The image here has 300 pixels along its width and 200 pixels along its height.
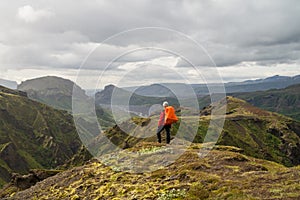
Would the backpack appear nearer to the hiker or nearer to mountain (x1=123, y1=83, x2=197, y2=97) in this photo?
the hiker

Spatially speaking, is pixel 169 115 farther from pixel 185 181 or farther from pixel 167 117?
pixel 185 181

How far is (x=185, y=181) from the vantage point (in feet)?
77.3

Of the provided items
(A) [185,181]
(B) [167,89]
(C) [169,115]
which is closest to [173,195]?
(A) [185,181]

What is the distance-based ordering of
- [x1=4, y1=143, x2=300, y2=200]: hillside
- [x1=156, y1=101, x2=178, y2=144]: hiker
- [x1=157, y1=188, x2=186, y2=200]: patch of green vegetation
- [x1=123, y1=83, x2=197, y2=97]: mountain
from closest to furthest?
[x1=4, y1=143, x2=300, y2=200]: hillside → [x1=123, y1=83, x2=197, y2=97]: mountain → [x1=157, y1=188, x2=186, y2=200]: patch of green vegetation → [x1=156, y1=101, x2=178, y2=144]: hiker

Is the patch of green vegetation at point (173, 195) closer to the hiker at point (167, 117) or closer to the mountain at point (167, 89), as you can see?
the mountain at point (167, 89)

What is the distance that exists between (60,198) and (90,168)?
5827mm

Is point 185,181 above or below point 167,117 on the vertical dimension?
below

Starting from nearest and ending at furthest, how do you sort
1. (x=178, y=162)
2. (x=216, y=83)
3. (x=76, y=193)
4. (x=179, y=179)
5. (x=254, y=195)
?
(x=254, y=195)
(x=216, y=83)
(x=179, y=179)
(x=76, y=193)
(x=178, y=162)

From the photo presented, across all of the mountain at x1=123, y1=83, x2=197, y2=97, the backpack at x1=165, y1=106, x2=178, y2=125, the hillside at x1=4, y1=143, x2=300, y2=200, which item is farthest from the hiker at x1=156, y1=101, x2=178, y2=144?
the mountain at x1=123, y1=83, x2=197, y2=97

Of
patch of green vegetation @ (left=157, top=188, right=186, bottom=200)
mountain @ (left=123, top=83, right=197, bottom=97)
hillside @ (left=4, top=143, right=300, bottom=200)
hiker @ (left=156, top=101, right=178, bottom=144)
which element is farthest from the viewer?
hiker @ (left=156, top=101, right=178, bottom=144)

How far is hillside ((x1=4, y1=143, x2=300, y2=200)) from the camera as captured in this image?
→ 1972 centimetres

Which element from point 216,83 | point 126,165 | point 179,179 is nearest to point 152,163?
point 126,165

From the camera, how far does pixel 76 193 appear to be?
1063 inches

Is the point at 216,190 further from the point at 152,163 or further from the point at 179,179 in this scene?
the point at 152,163
